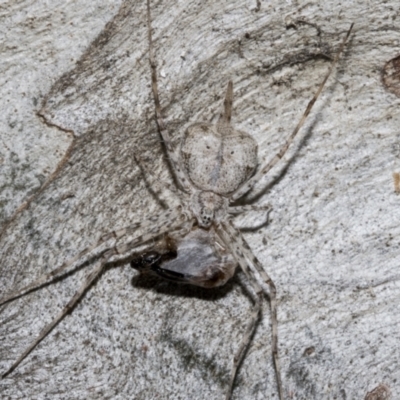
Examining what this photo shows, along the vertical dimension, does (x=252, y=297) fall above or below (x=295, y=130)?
below

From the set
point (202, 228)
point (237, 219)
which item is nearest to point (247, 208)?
point (237, 219)

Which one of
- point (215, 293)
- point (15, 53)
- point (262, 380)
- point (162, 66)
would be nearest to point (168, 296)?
point (215, 293)

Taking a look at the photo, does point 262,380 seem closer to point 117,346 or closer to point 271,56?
point 117,346

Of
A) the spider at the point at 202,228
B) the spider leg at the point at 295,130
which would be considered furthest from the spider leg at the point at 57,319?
the spider leg at the point at 295,130

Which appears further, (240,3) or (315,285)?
(240,3)

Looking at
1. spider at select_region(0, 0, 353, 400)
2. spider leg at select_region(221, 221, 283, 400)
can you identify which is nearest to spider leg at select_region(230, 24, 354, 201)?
spider at select_region(0, 0, 353, 400)

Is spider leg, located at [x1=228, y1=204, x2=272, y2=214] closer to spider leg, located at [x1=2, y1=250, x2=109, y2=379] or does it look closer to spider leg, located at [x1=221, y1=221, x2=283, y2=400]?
spider leg, located at [x1=221, y1=221, x2=283, y2=400]

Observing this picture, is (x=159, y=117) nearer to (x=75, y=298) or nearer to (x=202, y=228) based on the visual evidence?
(x=202, y=228)
